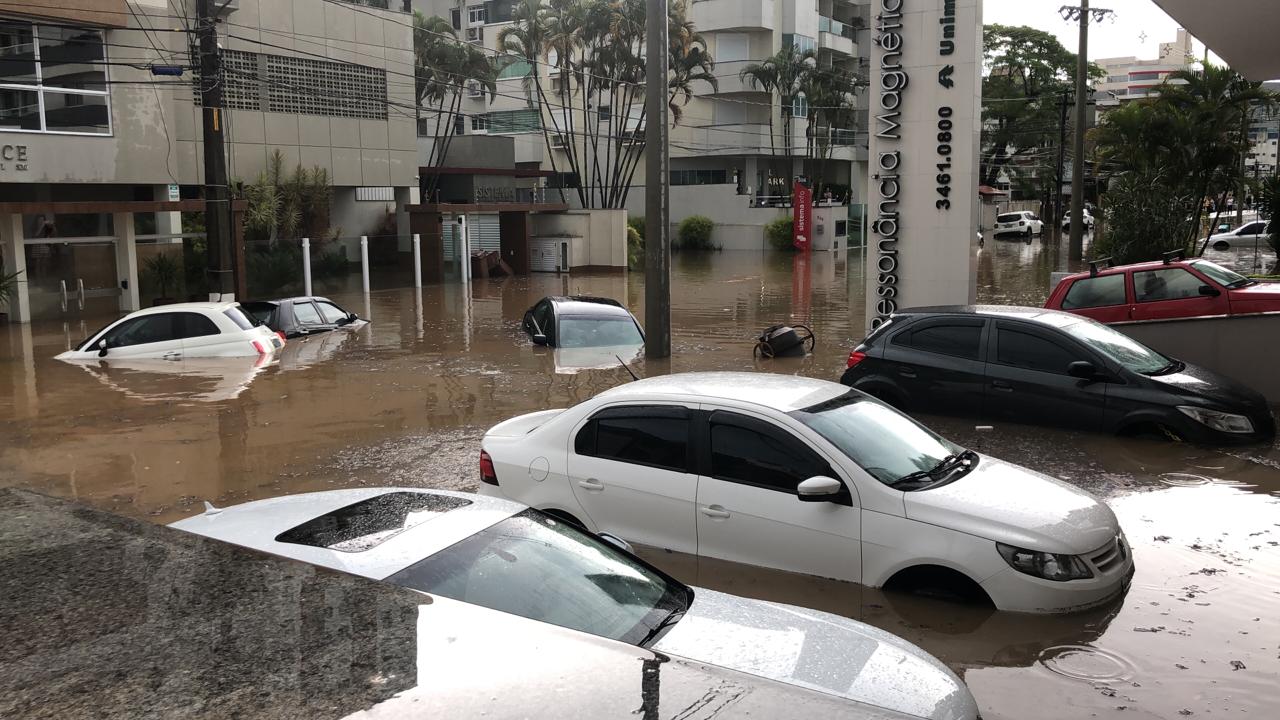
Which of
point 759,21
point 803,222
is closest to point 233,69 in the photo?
point 803,222

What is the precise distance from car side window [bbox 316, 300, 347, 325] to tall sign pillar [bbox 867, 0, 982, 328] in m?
12.0

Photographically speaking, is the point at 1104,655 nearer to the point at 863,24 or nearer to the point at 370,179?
the point at 370,179

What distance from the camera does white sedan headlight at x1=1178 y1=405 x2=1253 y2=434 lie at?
33.9ft

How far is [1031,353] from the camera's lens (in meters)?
11.3

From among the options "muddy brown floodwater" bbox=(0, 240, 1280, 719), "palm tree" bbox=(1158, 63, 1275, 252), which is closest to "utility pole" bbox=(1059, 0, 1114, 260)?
"palm tree" bbox=(1158, 63, 1275, 252)

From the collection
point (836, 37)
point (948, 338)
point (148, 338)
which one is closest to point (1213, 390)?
point (948, 338)

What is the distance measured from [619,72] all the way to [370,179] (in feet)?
61.6

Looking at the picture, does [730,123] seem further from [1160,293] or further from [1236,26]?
[1236,26]

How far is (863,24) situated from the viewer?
73.3 meters

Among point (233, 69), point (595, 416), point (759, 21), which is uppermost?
point (759, 21)

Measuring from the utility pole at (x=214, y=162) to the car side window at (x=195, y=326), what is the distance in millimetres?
2038

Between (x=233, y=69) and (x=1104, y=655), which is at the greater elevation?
(x=233, y=69)

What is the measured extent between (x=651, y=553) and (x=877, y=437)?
1752mm

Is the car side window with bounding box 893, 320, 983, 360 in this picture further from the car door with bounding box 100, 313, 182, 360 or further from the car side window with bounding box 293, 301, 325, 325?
the car side window with bounding box 293, 301, 325, 325
